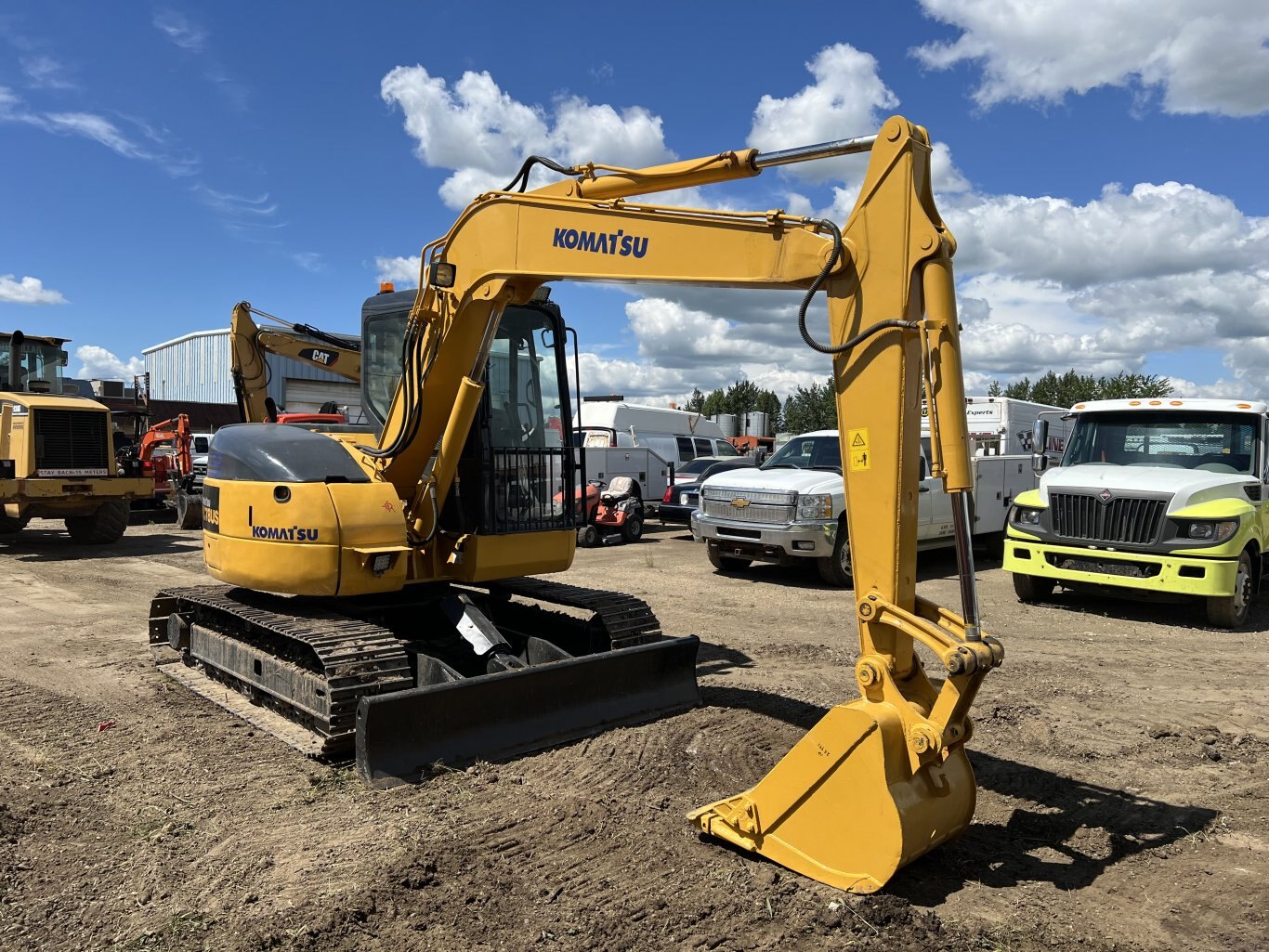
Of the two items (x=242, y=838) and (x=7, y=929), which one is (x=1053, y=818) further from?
(x=7, y=929)

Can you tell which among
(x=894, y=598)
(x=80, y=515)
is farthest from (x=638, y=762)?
(x=80, y=515)

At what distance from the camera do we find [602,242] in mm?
5242

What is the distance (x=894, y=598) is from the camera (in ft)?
13.5

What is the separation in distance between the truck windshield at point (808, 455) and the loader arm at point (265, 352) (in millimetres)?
6710

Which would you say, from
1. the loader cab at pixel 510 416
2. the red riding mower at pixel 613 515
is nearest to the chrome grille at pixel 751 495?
the red riding mower at pixel 613 515

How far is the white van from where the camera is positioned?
23031mm

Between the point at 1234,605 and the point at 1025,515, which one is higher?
the point at 1025,515

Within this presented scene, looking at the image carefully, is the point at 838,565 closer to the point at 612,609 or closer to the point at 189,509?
the point at 612,609

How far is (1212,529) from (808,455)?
5.36m

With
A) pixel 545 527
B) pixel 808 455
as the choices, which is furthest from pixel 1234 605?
pixel 545 527

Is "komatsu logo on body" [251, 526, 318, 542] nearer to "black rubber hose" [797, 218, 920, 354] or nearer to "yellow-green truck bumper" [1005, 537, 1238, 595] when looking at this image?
"black rubber hose" [797, 218, 920, 354]

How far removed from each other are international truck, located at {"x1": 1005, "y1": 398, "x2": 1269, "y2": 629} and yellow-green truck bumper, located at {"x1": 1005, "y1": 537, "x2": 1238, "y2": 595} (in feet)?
0.03

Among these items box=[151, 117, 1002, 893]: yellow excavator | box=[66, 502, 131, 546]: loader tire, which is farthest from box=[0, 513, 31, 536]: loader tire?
box=[151, 117, 1002, 893]: yellow excavator

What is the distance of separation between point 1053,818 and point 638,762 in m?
2.19
